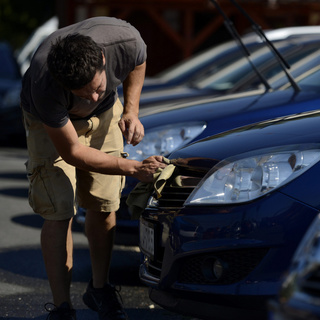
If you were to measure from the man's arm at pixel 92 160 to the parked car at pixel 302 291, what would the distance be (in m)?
1.48

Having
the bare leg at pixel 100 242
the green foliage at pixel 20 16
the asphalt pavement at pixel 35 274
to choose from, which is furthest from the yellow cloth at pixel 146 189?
the green foliage at pixel 20 16

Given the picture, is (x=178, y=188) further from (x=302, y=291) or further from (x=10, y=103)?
(x=10, y=103)

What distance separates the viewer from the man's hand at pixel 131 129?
3.88 metres

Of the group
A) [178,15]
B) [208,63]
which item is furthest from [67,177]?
[178,15]

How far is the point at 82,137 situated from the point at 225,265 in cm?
116

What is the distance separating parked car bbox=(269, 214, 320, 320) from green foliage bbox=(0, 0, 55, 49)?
32733mm

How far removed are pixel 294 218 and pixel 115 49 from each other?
1263 millimetres

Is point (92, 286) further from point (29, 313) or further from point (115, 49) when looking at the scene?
point (115, 49)

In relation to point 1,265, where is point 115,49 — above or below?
above

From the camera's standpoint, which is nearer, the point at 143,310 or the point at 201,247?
the point at 201,247

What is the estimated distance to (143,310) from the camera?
4242 millimetres

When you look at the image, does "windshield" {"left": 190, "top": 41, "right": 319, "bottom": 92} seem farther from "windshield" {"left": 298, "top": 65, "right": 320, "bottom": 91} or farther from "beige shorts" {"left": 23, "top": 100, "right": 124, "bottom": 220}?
"beige shorts" {"left": 23, "top": 100, "right": 124, "bottom": 220}

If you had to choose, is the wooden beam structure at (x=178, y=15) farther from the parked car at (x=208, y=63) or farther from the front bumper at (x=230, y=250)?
the front bumper at (x=230, y=250)

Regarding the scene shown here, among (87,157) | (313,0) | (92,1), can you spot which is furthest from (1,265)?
(313,0)
